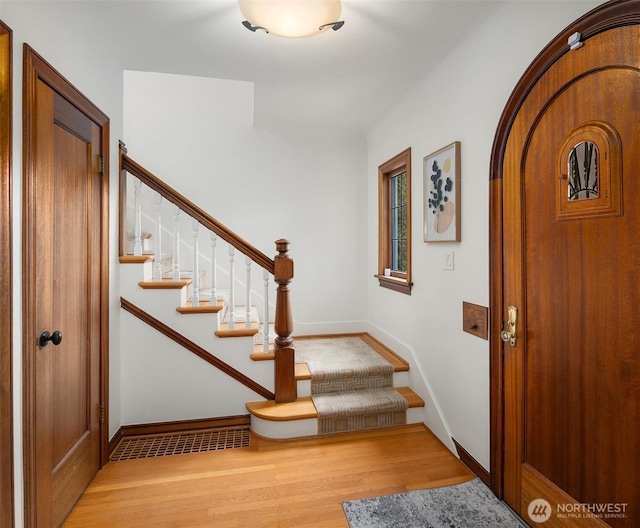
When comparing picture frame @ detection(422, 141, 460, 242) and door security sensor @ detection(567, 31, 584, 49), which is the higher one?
door security sensor @ detection(567, 31, 584, 49)

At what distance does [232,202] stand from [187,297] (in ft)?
4.27

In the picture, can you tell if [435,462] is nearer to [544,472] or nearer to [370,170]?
[544,472]

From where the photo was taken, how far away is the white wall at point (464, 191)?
171 cm

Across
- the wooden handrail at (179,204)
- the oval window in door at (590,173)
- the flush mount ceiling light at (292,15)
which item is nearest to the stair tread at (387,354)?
the wooden handrail at (179,204)

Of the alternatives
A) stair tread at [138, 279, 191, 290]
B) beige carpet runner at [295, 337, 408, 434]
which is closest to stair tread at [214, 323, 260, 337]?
stair tread at [138, 279, 191, 290]

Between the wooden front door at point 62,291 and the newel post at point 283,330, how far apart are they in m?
1.09

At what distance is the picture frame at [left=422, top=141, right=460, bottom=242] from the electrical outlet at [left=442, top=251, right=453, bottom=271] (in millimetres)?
102

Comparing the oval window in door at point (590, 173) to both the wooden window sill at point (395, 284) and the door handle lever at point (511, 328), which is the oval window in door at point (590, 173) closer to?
the door handle lever at point (511, 328)

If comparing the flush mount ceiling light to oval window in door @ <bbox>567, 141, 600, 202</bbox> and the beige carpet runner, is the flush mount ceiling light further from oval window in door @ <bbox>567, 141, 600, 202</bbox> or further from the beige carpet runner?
the beige carpet runner

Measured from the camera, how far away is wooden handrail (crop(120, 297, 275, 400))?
2.42m

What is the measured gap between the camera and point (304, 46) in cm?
213

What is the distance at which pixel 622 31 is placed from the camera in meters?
1.18

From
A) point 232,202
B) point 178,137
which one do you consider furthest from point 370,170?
point 178,137

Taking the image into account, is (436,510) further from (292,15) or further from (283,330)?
(292,15)
